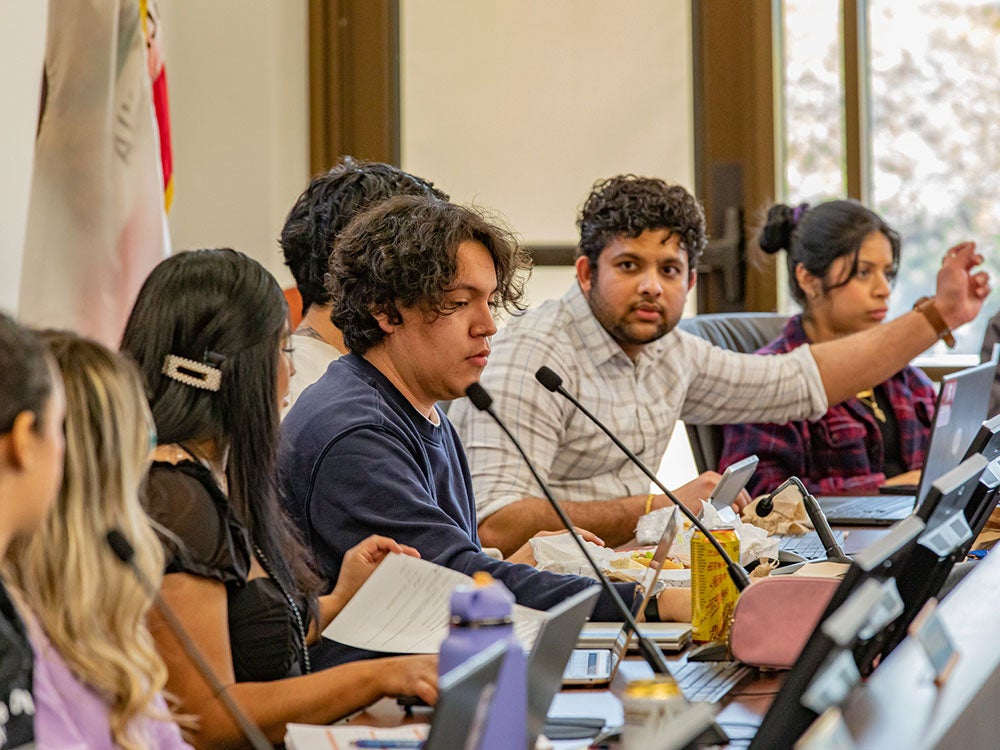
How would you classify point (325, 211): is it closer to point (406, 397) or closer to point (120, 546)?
point (406, 397)

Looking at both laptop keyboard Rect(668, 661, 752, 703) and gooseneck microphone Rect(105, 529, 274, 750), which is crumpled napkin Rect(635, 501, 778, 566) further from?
gooseneck microphone Rect(105, 529, 274, 750)

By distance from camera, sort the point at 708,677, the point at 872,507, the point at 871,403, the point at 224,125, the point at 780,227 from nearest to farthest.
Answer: the point at 708,677 → the point at 872,507 → the point at 871,403 → the point at 780,227 → the point at 224,125

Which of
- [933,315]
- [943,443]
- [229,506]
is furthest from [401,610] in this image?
[933,315]

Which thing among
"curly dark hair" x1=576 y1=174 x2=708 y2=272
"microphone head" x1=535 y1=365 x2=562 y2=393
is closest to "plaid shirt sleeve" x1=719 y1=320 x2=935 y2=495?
"curly dark hair" x1=576 y1=174 x2=708 y2=272

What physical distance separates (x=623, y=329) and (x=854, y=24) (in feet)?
6.63

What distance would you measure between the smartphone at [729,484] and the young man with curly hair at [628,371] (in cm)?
41

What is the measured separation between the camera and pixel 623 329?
2.84 m

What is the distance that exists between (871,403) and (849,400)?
80 millimetres

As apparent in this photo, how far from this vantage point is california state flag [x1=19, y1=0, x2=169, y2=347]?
277 centimetres

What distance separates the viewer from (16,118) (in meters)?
3.02

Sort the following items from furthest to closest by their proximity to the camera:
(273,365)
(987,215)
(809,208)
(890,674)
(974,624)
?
(987,215)
(809,208)
(273,365)
(974,624)
(890,674)

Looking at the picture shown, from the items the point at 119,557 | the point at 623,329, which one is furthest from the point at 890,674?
the point at 623,329

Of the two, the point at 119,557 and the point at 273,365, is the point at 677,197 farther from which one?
the point at 119,557

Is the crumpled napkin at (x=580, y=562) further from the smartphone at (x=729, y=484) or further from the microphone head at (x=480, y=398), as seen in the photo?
the microphone head at (x=480, y=398)
